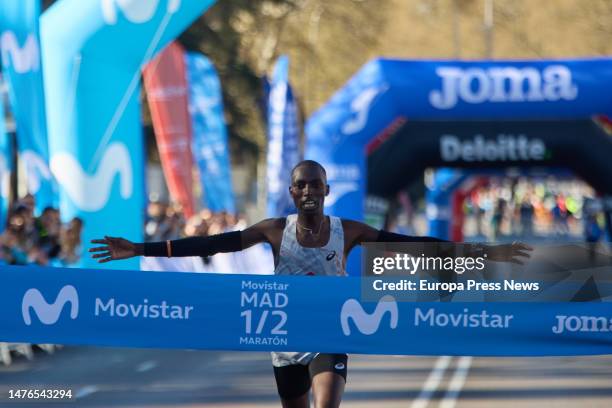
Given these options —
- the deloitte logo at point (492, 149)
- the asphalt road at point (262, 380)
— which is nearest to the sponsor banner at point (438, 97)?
the deloitte logo at point (492, 149)

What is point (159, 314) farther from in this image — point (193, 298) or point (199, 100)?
point (199, 100)

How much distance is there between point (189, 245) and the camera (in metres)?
6.75

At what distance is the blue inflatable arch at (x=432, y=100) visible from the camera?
2122 cm

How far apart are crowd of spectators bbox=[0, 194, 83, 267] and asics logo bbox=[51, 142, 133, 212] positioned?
25 cm

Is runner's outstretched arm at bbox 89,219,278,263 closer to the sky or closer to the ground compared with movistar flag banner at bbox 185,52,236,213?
closer to the ground

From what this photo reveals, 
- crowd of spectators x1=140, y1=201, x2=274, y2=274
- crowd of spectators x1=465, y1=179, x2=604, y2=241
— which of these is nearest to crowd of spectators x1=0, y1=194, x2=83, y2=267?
crowd of spectators x1=140, y1=201, x2=274, y2=274

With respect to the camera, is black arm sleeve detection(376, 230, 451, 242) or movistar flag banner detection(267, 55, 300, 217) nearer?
black arm sleeve detection(376, 230, 451, 242)

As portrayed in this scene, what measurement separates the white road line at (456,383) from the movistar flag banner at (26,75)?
15.3ft

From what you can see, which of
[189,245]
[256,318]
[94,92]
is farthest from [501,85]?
[189,245]

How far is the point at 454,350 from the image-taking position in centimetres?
718

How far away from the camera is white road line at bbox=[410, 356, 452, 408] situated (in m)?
11.5

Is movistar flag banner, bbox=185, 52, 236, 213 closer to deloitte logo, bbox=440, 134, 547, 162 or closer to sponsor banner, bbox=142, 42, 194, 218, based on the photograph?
sponsor banner, bbox=142, 42, 194, 218

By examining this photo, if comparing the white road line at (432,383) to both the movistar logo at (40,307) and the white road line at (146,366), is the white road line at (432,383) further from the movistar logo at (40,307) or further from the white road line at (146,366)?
the movistar logo at (40,307)

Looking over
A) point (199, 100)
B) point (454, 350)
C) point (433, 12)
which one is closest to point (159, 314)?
point (454, 350)
